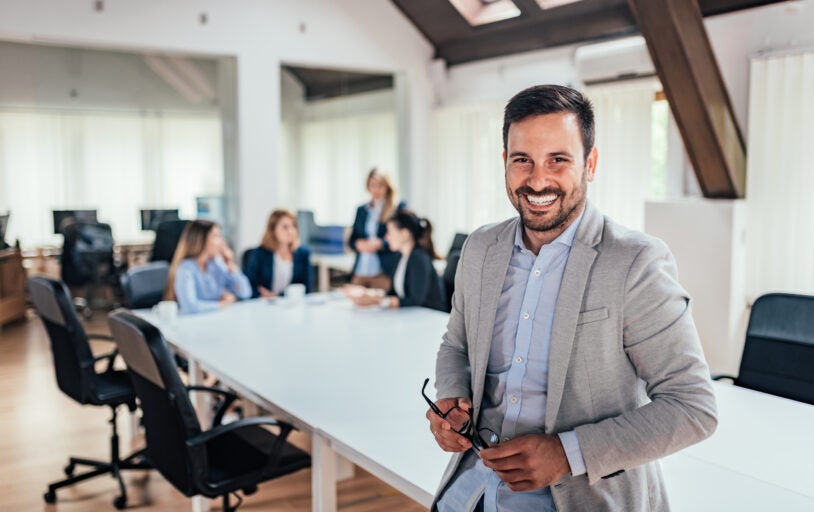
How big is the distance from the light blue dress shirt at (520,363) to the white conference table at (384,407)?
17.9 inches

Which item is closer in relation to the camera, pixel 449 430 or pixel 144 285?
pixel 449 430

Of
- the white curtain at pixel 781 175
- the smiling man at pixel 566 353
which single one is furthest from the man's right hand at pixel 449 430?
the white curtain at pixel 781 175

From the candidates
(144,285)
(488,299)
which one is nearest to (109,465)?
(144,285)

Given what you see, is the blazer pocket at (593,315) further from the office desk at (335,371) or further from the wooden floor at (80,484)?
the wooden floor at (80,484)

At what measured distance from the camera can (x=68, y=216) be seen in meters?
6.25

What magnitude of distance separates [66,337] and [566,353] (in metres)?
2.94

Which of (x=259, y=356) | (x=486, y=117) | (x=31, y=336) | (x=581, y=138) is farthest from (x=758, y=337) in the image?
(x=31, y=336)

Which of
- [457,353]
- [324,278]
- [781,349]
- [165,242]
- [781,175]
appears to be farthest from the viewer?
[324,278]

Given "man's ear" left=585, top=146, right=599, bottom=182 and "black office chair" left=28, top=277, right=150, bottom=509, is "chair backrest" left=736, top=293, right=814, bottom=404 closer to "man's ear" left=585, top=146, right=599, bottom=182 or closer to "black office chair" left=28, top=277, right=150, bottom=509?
"man's ear" left=585, top=146, right=599, bottom=182

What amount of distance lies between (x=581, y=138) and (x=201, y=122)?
5.85 meters

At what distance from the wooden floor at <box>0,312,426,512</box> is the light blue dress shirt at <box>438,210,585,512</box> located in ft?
7.10

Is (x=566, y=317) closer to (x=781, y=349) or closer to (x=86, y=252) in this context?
(x=781, y=349)

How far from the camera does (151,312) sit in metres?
4.53

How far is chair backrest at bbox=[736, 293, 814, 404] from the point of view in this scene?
9.20ft
